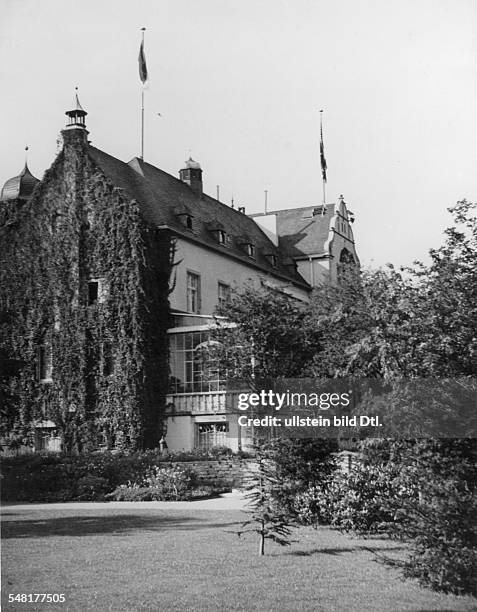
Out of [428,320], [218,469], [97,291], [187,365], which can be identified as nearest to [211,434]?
[187,365]

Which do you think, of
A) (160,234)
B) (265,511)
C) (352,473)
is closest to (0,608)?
(265,511)

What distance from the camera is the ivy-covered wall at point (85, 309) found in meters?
31.3

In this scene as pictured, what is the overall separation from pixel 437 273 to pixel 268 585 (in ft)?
14.0

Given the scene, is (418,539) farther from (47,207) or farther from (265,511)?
(47,207)

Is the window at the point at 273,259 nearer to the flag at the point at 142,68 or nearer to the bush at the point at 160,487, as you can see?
the bush at the point at 160,487

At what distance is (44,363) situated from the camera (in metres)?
32.9

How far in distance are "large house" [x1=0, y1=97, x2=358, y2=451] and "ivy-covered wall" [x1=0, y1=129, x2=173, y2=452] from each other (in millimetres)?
39

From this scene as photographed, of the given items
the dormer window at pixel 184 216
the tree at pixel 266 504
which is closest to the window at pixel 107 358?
the dormer window at pixel 184 216

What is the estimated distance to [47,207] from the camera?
110 feet

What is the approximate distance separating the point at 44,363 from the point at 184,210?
847 cm

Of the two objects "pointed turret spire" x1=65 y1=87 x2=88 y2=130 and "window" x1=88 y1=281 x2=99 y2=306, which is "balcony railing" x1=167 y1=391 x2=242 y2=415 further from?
"pointed turret spire" x1=65 y1=87 x2=88 y2=130

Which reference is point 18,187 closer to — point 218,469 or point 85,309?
point 85,309

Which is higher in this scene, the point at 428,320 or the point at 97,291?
the point at 97,291

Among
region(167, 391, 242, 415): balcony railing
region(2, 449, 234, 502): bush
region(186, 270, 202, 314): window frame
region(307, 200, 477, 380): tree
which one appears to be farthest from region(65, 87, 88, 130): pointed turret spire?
region(307, 200, 477, 380): tree
